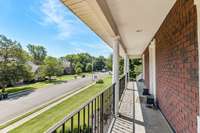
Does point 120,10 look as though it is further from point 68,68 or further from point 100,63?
point 100,63

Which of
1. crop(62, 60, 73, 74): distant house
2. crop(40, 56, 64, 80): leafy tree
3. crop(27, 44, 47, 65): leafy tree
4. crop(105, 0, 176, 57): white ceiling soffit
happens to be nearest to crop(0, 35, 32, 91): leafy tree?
crop(40, 56, 64, 80): leafy tree

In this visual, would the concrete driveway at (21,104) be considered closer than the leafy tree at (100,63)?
Yes

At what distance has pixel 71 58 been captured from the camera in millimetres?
54031

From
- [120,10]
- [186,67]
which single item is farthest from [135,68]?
[186,67]

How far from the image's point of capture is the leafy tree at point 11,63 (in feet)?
53.9

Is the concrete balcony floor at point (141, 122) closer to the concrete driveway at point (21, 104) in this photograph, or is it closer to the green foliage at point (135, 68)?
the concrete driveway at point (21, 104)

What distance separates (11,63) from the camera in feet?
56.5

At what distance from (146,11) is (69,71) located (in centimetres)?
4705

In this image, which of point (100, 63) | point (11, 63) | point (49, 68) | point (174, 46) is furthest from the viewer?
point (100, 63)

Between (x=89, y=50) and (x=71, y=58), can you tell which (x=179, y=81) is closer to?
(x=71, y=58)

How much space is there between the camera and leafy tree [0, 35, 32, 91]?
16.4 metres

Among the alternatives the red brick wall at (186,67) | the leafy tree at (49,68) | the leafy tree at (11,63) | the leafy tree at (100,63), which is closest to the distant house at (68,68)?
the leafy tree at (100,63)

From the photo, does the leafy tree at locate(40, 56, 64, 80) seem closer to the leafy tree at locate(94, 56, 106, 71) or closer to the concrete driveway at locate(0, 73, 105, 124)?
the concrete driveway at locate(0, 73, 105, 124)

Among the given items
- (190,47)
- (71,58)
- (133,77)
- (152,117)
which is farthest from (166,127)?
(71,58)
